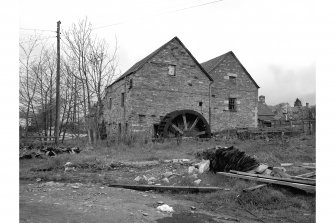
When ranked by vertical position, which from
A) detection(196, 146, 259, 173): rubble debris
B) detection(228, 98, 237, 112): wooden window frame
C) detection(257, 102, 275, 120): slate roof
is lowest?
detection(196, 146, 259, 173): rubble debris

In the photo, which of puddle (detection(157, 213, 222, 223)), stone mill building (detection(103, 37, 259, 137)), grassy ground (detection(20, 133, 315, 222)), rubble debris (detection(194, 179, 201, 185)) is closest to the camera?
puddle (detection(157, 213, 222, 223))

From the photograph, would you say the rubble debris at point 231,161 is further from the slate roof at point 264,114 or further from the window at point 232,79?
the slate roof at point 264,114

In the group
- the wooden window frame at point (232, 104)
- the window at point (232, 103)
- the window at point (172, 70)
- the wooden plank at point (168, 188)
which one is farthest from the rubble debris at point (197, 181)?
the window at point (232, 103)

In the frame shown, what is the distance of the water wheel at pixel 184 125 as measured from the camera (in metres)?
15.2

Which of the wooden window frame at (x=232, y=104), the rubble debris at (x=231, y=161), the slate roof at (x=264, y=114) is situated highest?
the wooden window frame at (x=232, y=104)

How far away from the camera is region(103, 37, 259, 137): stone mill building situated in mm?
15469

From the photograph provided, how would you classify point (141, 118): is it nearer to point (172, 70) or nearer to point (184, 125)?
point (184, 125)

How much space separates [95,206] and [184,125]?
1237cm

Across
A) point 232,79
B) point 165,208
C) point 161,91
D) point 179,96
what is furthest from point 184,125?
point 165,208

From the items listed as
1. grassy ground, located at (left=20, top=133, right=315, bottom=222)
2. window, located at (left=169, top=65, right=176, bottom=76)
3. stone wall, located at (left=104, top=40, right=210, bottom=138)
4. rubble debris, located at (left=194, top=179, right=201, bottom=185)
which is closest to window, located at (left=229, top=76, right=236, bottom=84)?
stone wall, located at (left=104, top=40, right=210, bottom=138)

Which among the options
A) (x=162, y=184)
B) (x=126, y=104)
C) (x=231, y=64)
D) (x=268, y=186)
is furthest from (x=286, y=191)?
(x=231, y=64)

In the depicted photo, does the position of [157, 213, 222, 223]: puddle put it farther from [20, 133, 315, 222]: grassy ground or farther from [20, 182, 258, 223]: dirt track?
[20, 133, 315, 222]: grassy ground
